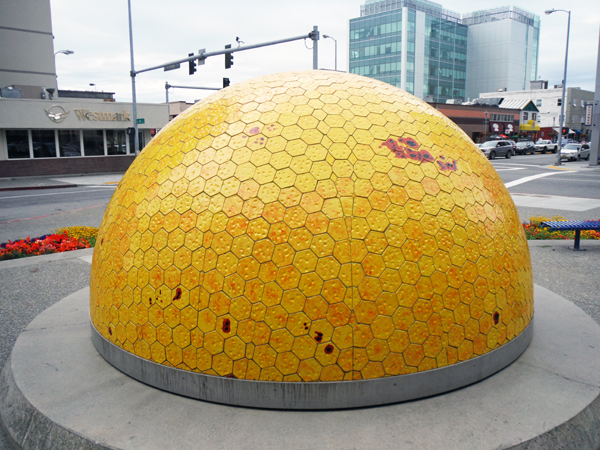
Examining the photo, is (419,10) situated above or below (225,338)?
above

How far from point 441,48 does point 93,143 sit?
81010 millimetres

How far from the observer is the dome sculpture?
2879mm

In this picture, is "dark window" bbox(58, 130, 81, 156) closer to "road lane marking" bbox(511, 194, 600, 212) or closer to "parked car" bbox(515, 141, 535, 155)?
"road lane marking" bbox(511, 194, 600, 212)

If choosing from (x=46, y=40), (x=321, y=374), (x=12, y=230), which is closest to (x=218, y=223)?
(x=321, y=374)

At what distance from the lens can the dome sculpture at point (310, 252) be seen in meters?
2.88

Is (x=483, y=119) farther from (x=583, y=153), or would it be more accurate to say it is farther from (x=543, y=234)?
(x=543, y=234)

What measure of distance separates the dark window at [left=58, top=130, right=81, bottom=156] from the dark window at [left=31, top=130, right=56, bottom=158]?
414 mm

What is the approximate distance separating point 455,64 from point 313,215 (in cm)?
10408

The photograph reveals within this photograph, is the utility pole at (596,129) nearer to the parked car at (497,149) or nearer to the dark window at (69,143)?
the parked car at (497,149)

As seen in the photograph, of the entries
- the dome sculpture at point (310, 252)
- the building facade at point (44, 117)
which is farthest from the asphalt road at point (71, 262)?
the building facade at point (44, 117)

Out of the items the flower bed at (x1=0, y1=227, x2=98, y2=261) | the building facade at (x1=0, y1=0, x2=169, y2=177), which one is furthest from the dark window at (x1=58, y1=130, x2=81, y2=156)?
the flower bed at (x1=0, y1=227, x2=98, y2=261)

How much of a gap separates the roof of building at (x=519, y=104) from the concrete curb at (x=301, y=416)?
75.3m

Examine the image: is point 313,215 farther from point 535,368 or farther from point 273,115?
point 535,368

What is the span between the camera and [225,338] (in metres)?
2.93
